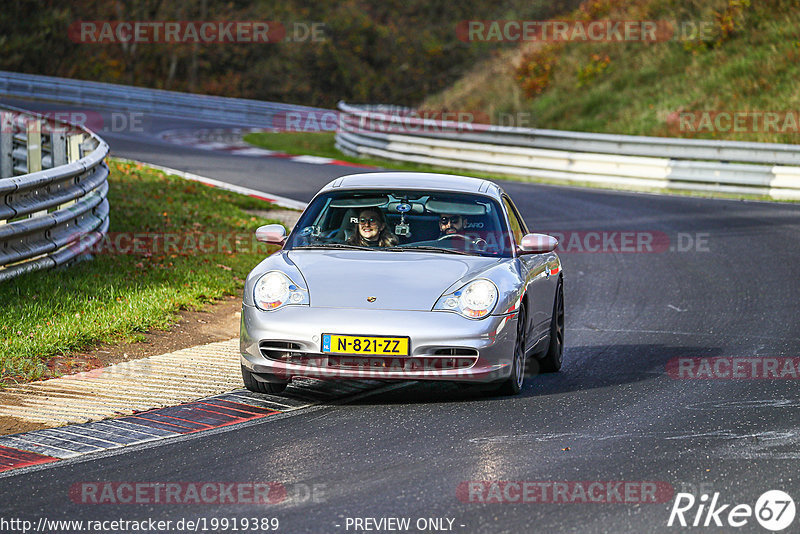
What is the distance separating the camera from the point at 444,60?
61969 millimetres

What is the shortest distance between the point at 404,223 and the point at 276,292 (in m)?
1.34

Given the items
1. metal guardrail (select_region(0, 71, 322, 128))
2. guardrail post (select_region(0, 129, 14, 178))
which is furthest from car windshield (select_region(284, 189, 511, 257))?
metal guardrail (select_region(0, 71, 322, 128))

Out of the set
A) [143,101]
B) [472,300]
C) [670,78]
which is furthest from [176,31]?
[472,300]

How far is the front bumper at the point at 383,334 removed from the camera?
7.20 meters

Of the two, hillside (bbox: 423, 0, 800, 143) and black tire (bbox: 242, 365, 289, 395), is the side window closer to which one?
black tire (bbox: 242, 365, 289, 395)

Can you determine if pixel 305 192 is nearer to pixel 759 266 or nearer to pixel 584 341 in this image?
pixel 759 266

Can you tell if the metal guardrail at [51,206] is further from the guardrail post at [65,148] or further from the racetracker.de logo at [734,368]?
the racetracker.de logo at [734,368]

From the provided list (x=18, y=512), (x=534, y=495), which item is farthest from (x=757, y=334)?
(x=18, y=512)

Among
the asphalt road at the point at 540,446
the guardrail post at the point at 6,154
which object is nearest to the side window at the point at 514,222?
the asphalt road at the point at 540,446

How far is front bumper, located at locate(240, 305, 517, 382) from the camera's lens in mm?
7199

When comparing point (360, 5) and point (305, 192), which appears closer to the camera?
point (305, 192)

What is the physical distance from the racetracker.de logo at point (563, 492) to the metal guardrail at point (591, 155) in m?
16.5

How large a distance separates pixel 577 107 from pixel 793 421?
25.0 meters

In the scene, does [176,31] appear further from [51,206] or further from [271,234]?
[271,234]
